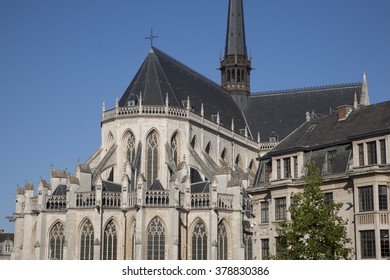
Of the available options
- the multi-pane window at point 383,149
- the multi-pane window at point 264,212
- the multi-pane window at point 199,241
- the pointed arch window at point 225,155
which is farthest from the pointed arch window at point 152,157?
the multi-pane window at point 383,149

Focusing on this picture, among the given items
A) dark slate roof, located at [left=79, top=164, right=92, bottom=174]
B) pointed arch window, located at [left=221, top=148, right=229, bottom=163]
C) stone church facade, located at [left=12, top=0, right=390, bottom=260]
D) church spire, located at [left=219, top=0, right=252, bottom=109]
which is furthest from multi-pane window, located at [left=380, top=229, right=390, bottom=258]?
church spire, located at [left=219, top=0, right=252, bottom=109]

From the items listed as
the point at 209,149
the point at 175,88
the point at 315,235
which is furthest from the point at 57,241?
the point at 315,235

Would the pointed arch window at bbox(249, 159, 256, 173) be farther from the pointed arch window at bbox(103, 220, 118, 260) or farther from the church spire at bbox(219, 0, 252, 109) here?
the pointed arch window at bbox(103, 220, 118, 260)

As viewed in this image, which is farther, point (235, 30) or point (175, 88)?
point (235, 30)

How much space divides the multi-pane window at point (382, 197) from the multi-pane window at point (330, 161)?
3430 mm

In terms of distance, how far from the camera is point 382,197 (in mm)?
31906

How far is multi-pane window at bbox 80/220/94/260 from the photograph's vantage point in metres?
52.3

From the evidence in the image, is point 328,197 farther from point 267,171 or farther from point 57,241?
point 57,241

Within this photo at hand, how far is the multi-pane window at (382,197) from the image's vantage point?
31730 millimetres

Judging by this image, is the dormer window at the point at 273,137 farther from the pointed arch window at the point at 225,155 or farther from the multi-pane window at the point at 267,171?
the multi-pane window at the point at 267,171

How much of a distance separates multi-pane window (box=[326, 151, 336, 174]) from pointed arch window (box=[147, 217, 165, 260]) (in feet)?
63.0

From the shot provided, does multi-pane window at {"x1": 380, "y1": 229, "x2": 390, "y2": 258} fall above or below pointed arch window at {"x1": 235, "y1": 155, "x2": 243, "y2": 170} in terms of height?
below

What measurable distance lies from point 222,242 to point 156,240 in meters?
5.64
